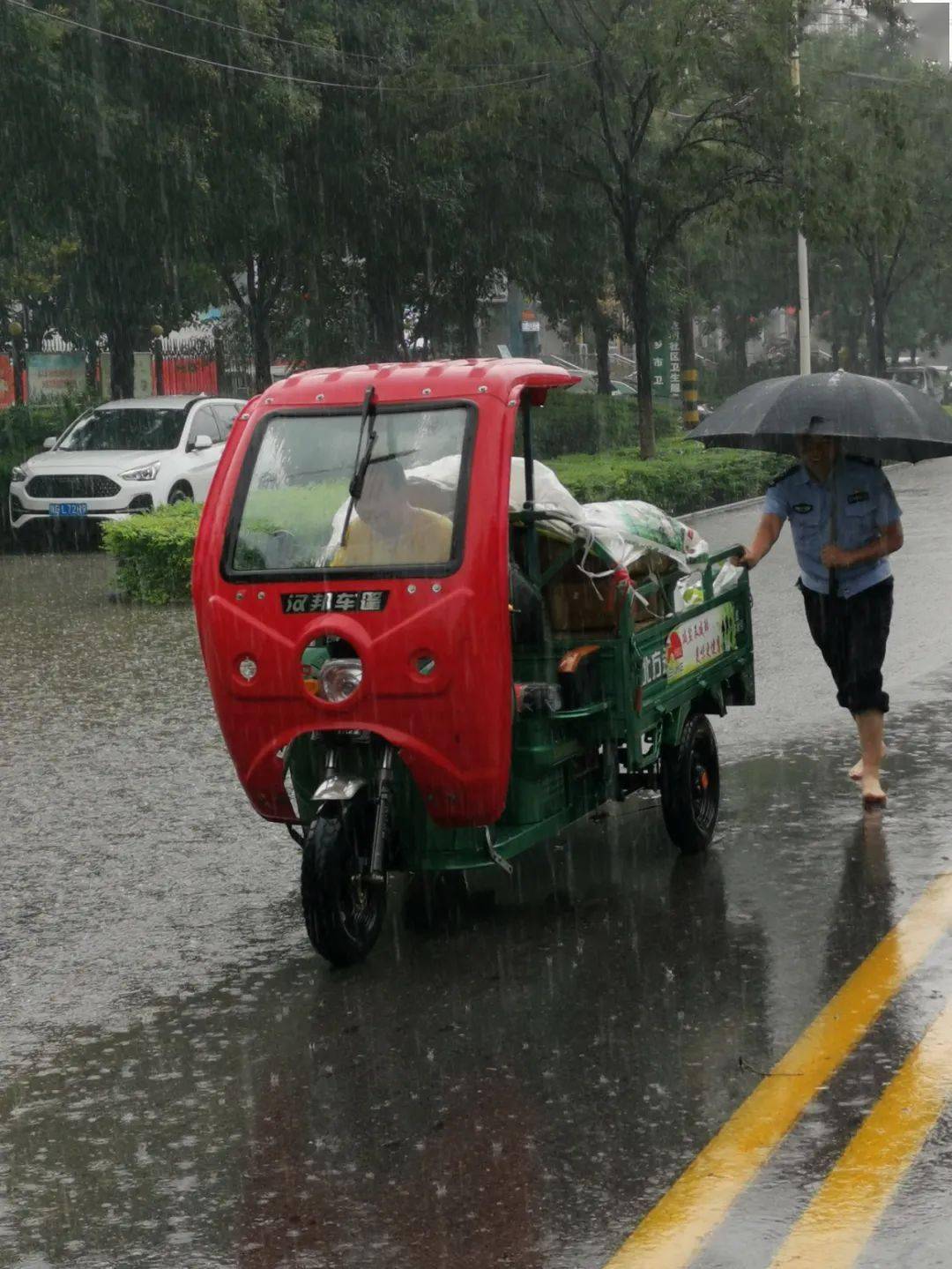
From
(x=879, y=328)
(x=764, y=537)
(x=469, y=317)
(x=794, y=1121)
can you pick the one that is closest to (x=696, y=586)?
(x=764, y=537)

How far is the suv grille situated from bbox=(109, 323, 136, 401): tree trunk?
9506 mm

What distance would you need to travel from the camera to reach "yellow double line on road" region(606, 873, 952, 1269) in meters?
3.88

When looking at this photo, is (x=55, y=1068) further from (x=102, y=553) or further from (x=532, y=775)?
(x=102, y=553)

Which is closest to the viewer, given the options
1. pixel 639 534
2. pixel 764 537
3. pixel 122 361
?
pixel 639 534

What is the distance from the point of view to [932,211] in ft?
152

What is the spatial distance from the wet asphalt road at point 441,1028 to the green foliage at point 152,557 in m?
6.93

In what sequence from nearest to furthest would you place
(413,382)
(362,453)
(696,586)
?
(362,453) < (413,382) < (696,586)

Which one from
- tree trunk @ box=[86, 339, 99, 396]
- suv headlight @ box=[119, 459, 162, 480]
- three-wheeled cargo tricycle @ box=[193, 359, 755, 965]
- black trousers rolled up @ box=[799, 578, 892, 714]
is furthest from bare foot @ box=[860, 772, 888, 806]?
tree trunk @ box=[86, 339, 99, 396]

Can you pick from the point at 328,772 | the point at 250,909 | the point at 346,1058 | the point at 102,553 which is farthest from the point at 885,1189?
the point at 102,553

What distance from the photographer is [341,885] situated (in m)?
5.80

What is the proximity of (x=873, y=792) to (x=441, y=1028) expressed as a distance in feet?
10.3

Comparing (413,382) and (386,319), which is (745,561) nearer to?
(413,382)

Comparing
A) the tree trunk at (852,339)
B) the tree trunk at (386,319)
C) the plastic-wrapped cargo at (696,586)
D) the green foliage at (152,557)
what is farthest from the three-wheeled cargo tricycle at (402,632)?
the tree trunk at (852,339)

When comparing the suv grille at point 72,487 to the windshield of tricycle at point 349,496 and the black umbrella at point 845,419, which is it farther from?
the windshield of tricycle at point 349,496
